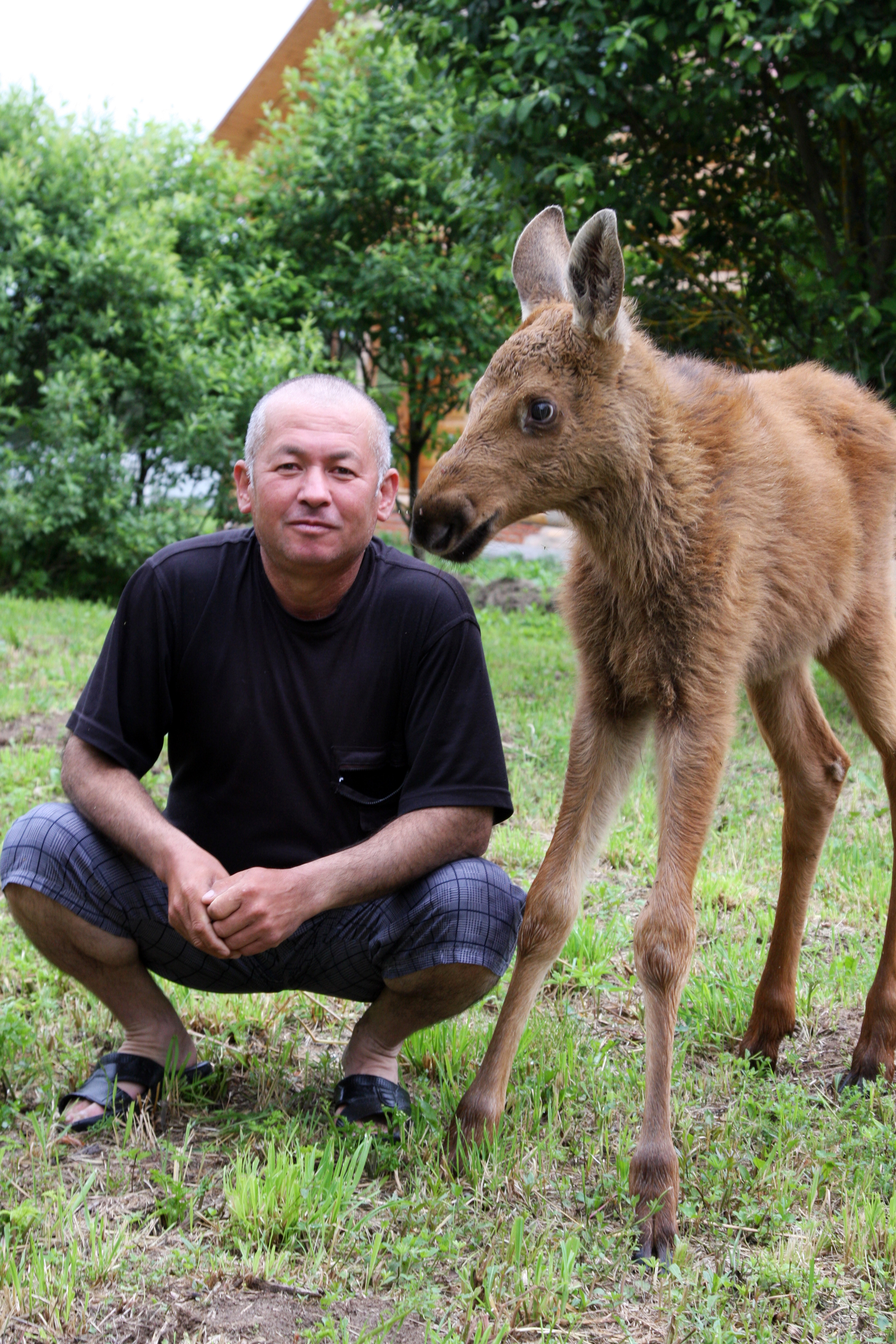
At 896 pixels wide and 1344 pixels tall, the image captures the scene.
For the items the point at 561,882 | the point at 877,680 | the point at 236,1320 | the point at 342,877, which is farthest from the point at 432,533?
the point at 236,1320

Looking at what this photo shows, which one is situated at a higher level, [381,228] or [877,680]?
[381,228]

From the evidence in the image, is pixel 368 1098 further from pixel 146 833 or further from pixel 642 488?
pixel 642 488

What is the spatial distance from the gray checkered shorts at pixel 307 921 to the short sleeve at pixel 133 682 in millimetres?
250

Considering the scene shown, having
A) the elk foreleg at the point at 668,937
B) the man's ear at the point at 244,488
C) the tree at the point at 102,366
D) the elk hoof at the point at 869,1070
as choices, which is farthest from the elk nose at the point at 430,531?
the tree at the point at 102,366

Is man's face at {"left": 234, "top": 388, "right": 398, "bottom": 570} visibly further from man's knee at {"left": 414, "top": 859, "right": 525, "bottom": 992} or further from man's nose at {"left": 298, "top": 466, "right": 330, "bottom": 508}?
man's knee at {"left": 414, "top": 859, "right": 525, "bottom": 992}

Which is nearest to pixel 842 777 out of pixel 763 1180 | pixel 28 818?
pixel 763 1180

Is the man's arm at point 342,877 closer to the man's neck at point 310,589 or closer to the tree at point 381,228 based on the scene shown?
the man's neck at point 310,589

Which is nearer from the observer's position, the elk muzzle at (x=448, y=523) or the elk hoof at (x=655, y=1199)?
the elk hoof at (x=655, y=1199)

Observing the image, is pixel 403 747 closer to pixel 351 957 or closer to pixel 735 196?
pixel 351 957

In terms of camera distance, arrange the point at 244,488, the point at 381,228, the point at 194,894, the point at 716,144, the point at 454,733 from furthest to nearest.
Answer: the point at 381,228
the point at 716,144
the point at 244,488
the point at 454,733
the point at 194,894

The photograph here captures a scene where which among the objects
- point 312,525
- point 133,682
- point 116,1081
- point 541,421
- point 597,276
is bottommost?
point 116,1081

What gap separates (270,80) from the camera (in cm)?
1780

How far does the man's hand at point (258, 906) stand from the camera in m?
2.78

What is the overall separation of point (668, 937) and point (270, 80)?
59.2 feet
